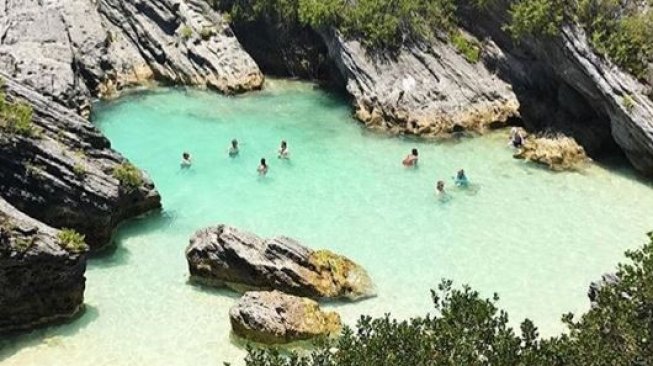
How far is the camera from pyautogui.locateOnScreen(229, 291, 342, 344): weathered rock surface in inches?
896

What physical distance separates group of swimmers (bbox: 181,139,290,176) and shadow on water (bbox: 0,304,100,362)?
41.2ft

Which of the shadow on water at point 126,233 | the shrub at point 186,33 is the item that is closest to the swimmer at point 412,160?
the shadow on water at point 126,233

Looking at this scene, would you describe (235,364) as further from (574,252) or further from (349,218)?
(574,252)

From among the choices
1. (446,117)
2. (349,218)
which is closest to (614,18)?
(446,117)

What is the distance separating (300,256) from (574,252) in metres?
10.4

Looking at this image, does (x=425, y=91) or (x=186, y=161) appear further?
(x=425, y=91)

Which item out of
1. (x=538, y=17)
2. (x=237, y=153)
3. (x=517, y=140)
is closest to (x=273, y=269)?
(x=237, y=153)

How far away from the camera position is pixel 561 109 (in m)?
39.3

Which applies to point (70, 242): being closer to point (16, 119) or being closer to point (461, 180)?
point (16, 119)

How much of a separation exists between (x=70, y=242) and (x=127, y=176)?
6143 mm

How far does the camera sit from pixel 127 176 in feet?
96.8

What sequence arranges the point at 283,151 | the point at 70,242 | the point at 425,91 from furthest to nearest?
the point at 425,91
the point at 283,151
the point at 70,242

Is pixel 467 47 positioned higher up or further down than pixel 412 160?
higher up

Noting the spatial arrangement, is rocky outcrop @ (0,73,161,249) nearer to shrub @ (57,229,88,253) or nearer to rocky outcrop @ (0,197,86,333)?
rocky outcrop @ (0,197,86,333)
